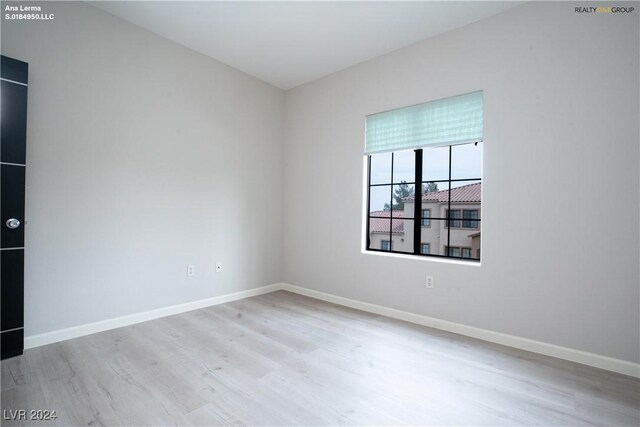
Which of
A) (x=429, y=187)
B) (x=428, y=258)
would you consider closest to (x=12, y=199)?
(x=428, y=258)

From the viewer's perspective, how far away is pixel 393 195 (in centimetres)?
366

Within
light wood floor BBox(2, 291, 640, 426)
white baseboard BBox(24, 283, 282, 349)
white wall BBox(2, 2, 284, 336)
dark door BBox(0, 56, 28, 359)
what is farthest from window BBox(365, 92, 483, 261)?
dark door BBox(0, 56, 28, 359)

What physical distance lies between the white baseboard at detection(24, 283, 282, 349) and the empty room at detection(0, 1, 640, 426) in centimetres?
2

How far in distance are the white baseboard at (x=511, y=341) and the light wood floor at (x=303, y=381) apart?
84 millimetres

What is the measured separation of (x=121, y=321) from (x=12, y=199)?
4.47 ft

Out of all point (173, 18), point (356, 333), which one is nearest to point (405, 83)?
point (173, 18)

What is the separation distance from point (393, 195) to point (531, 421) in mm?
2410

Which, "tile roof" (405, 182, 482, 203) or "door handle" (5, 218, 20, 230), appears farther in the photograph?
"tile roof" (405, 182, 482, 203)

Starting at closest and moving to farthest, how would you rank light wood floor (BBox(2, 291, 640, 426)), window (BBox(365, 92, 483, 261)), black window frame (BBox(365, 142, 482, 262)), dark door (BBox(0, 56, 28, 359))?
light wood floor (BBox(2, 291, 640, 426))
dark door (BBox(0, 56, 28, 359))
window (BBox(365, 92, 483, 261))
black window frame (BBox(365, 142, 482, 262))

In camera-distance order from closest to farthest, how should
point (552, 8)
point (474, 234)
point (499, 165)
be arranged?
point (552, 8)
point (499, 165)
point (474, 234)

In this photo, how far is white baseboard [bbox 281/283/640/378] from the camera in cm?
221

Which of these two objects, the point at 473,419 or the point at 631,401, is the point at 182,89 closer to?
the point at 473,419

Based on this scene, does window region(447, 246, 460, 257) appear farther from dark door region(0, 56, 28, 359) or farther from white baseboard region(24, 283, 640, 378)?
dark door region(0, 56, 28, 359)

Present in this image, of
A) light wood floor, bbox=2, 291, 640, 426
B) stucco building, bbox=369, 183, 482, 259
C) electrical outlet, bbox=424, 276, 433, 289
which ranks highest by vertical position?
stucco building, bbox=369, 183, 482, 259
